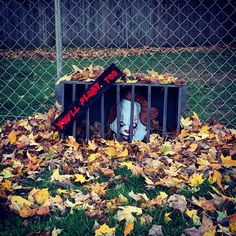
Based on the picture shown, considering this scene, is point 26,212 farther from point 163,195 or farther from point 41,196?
point 163,195

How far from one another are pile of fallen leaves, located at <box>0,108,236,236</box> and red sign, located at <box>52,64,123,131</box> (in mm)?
163

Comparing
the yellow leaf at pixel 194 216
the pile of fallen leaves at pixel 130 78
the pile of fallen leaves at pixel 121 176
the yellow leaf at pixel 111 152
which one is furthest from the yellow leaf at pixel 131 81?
the yellow leaf at pixel 194 216

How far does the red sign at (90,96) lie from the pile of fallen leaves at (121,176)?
163mm

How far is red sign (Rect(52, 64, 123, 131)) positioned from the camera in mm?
2789

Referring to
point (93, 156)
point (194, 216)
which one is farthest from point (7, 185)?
point (194, 216)

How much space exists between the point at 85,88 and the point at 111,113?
35 cm

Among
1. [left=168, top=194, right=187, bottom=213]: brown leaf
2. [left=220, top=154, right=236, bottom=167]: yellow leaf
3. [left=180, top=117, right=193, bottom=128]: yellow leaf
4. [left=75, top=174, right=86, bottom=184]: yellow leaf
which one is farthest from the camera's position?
[left=180, top=117, right=193, bottom=128]: yellow leaf

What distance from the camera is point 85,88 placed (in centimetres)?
288

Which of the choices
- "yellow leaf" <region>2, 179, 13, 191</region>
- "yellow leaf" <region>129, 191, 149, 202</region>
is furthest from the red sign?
"yellow leaf" <region>129, 191, 149, 202</region>

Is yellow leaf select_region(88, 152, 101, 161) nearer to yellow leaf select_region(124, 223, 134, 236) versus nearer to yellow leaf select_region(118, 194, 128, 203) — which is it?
yellow leaf select_region(118, 194, 128, 203)

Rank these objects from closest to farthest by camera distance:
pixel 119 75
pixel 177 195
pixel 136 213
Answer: pixel 136 213
pixel 177 195
pixel 119 75

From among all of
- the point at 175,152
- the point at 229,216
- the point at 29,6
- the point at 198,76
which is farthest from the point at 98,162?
the point at 29,6

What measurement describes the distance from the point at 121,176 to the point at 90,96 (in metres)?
0.84

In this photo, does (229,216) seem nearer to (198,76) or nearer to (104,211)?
(104,211)
